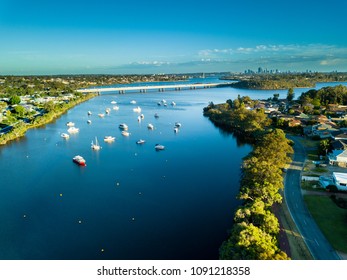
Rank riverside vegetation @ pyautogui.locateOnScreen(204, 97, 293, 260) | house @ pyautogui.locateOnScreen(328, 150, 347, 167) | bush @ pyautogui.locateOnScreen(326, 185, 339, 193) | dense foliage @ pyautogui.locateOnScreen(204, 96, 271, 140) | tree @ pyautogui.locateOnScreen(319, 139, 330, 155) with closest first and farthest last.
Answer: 1. riverside vegetation @ pyautogui.locateOnScreen(204, 97, 293, 260)
2. bush @ pyautogui.locateOnScreen(326, 185, 339, 193)
3. house @ pyautogui.locateOnScreen(328, 150, 347, 167)
4. tree @ pyautogui.locateOnScreen(319, 139, 330, 155)
5. dense foliage @ pyautogui.locateOnScreen(204, 96, 271, 140)

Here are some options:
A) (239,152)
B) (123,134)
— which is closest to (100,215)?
(239,152)

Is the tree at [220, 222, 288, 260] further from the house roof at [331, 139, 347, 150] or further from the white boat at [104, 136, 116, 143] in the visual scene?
the white boat at [104, 136, 116, 143]

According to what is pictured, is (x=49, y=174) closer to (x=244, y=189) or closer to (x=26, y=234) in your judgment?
(x=26, y=234)

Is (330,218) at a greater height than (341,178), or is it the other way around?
(341,178)

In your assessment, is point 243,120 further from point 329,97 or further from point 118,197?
point 329,97

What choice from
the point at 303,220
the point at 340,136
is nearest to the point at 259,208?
the point at 303,220

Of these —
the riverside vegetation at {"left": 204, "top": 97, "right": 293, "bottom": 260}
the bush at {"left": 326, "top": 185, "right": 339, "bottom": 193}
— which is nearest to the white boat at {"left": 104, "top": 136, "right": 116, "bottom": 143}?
the riverside vegetation at {"left": 204, "top": 97, "right": 293, "bottom": 260}
